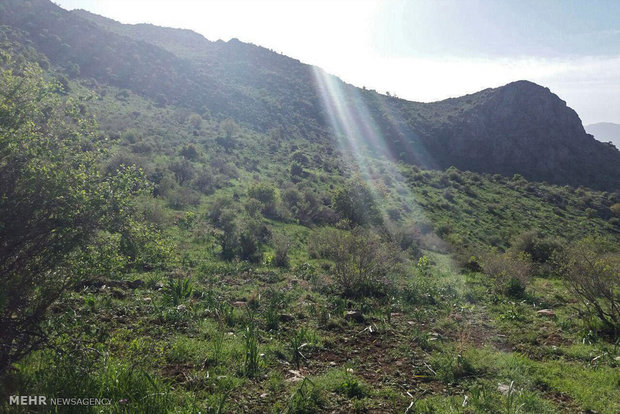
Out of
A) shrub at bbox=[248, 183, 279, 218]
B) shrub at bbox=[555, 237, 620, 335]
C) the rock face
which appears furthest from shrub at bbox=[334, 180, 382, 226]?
the rock face

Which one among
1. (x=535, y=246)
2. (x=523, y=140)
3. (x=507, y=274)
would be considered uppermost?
(x=523, y=140)

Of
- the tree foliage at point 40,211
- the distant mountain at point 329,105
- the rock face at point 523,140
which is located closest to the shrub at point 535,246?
the tree foliage at point 40,211

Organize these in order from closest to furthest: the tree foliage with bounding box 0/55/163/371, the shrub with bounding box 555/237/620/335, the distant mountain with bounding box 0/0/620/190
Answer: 1. the tree foliage with bounding box 0/55/163/371
2. the shrub with bounding box 555/237/620/335
3. the distant mountain with bounding box 0/0/620/190

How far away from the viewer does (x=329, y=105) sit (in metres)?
76.1

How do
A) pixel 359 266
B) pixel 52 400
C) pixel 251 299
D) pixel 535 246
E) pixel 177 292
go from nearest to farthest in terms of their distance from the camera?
pixel 52 400, pixel 177 292, pixel 251 299, pixel 359 266, pixel 535 246

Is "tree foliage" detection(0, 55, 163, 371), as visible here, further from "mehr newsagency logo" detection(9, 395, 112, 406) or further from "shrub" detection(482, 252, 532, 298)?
"shrub" detection(482, 252, 532, 298)

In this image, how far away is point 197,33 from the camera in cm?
10631

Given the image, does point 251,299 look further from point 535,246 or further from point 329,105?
point 329,105

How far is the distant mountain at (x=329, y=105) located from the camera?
55.9 meters

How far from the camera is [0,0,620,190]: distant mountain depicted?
5594 cm

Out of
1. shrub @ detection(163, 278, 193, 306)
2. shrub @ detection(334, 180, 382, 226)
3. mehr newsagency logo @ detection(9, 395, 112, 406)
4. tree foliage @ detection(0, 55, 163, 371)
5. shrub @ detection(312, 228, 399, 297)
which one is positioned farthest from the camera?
shrub @ detection(334, 180, 382, 226)

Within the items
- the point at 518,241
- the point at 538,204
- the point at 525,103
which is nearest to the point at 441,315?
the point at 518,241

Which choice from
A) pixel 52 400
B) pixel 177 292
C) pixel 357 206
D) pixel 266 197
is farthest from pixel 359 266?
pixel 266 197

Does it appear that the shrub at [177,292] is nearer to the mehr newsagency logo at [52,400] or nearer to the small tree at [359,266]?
the mehr newsagency logo at [52,400]
